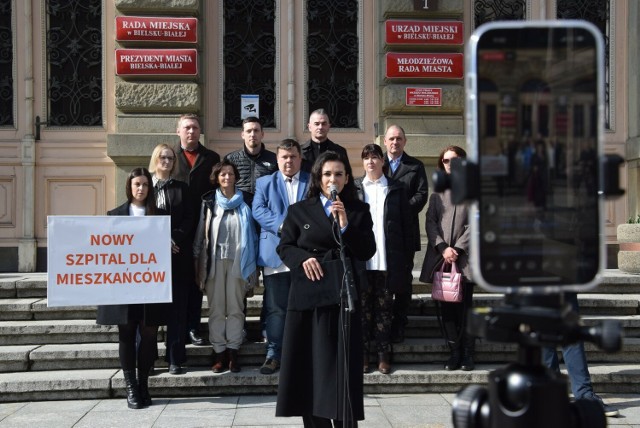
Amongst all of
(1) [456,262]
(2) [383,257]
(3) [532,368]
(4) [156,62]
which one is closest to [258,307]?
(2) [383,257]

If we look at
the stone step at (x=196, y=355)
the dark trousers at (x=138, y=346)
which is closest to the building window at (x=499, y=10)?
the stone step at (x=196, y=355)

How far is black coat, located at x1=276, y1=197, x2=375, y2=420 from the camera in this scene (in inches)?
171

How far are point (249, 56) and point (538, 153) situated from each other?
8772 mm

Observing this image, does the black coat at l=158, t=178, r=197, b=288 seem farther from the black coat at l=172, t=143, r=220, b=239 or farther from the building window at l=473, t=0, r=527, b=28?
the building window at l=473, t=0, r=527, b=28

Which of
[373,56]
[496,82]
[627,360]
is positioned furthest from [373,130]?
[496,82]

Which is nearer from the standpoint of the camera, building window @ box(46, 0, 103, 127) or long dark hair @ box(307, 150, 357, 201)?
long dark hair @ box(307, 150, 357, 201)

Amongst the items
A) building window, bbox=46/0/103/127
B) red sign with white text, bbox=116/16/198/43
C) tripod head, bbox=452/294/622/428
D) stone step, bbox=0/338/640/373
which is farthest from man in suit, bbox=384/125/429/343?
tripod head, bbox=452/294/622/428

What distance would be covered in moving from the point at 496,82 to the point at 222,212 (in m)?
5.17

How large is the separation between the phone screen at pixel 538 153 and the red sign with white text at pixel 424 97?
26.5 feet

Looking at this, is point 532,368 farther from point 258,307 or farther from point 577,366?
point 258,307

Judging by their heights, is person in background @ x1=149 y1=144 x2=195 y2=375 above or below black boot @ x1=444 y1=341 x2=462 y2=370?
above

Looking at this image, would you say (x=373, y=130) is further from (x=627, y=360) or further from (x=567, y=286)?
(x=567, y=286)

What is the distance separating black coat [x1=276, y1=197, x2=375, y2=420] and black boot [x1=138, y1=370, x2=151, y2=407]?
224 centimetres

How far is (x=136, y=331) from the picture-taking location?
250 inches
